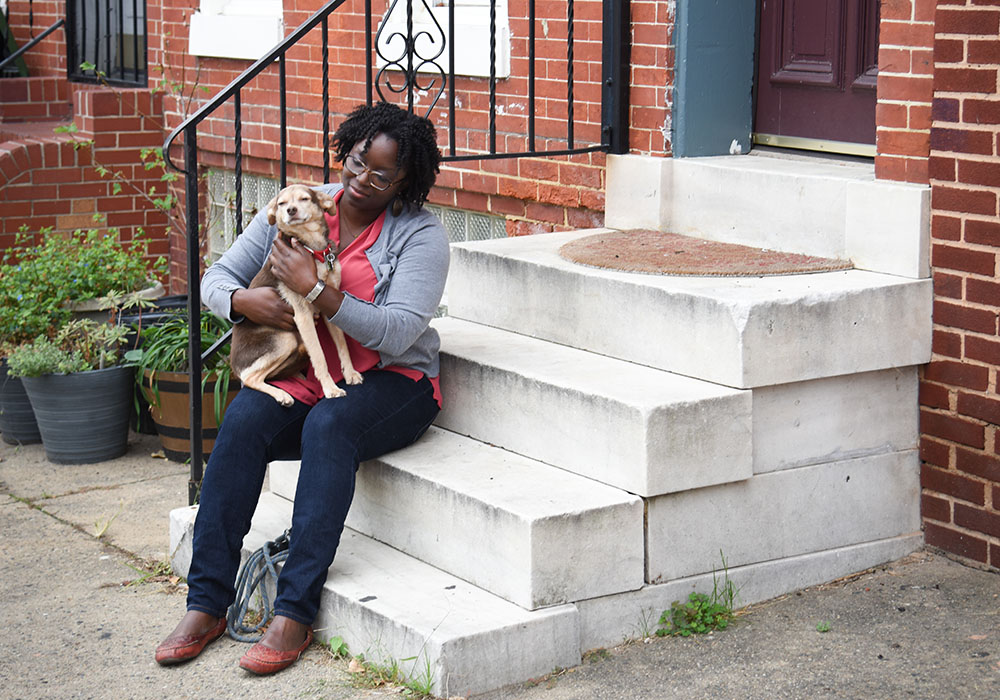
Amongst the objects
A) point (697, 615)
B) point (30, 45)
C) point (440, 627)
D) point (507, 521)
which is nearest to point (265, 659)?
point (440, 627)

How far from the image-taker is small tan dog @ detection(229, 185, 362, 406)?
4.00 m

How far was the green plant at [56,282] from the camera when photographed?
20.2 feet

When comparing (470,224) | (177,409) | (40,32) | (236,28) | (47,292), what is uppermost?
(40,32)

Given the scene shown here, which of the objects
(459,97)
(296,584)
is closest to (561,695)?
(296,584)

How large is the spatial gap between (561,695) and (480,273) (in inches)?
74.9

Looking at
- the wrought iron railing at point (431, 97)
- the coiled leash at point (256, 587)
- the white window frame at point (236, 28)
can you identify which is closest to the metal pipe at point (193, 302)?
the wrought iron railing at point (431, 97)

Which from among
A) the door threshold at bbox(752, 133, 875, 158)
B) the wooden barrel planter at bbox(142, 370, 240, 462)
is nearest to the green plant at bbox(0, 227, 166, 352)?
the wooden barrel planter at bbox(142, 370, 240, 462)

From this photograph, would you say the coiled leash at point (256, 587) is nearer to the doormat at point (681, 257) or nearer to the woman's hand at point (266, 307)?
the woman's hand at point (266, 307)

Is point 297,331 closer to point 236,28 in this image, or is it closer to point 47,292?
point 47,292

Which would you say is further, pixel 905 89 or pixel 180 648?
pixel 905 89

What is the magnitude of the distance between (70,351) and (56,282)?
48 cm

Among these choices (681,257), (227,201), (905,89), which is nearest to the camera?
(905,89)

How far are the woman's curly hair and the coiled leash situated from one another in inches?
45.9

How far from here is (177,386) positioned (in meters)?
5.74
